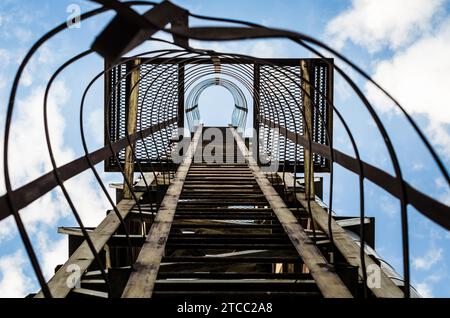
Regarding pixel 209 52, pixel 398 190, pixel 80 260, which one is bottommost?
pixel 80 260

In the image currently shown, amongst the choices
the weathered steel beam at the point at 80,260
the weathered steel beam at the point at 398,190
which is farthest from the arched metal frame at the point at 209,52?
the weathered steel beam at the point at 80,260

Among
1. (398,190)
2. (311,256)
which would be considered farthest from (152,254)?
(398,190)

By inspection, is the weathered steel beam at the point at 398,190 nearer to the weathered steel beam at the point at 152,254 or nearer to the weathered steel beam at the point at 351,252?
the weathered steel beam at the point at 351,252

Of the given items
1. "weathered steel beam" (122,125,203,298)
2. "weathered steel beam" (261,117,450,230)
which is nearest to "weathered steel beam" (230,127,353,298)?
"weathered steel beam" (261,117,450,230)

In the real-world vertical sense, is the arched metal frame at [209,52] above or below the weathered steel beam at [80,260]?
above

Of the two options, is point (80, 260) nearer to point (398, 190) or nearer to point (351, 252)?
point (351, 252)

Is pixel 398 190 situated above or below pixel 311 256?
above

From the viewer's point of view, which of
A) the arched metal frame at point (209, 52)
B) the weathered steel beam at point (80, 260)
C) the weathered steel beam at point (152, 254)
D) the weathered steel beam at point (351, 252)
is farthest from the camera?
the weathered steel beam at point (80, 260)

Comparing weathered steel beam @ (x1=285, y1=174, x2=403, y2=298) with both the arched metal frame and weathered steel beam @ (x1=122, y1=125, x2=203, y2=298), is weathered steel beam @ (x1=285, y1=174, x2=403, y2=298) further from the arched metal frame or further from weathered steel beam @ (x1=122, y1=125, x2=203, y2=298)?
weathered steel beam @ (x1=122, y1=125, x2=203, y2=298)

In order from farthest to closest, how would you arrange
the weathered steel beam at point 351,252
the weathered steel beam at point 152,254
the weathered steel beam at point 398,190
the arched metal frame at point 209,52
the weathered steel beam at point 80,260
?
1. the weathered steel beam at point 80,260
2. the weathered steel beam at point 351,252
3. the weathered steel beam at point 152,254
4. the weathered steel beam at point 398,190
5. the arched metal frame at point 209,52

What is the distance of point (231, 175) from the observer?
27.4 feet

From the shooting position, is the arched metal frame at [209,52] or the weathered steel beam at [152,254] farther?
the weathered steel beam at [152,254]

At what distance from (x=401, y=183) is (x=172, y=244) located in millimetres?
2493

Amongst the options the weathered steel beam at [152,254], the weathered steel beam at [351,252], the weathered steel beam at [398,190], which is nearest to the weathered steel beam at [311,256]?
Answer: the weathered steel beam at [351,252]
